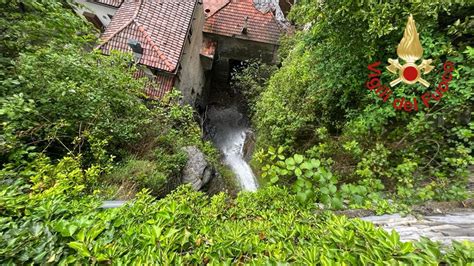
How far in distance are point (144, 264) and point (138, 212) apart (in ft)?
1.71

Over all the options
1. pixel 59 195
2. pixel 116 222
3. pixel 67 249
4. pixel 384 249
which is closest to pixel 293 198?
pixel 384 249

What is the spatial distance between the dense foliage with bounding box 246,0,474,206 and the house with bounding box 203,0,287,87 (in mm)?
7716

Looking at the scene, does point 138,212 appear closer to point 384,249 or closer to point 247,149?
point 384,249

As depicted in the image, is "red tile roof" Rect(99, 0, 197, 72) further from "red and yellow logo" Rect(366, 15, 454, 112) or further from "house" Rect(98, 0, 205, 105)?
"red and yellow logo" Rect(366, 15, 454, 112)

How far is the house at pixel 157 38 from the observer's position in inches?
302

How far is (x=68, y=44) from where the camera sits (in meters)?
3.96

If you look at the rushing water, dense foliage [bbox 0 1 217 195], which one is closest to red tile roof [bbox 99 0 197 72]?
dense foliage [bbox 0 1 217 195]

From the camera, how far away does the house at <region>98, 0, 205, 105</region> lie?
25.1 feet

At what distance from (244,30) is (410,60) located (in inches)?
382

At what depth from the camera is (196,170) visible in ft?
20.1

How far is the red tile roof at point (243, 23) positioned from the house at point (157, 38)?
1.55 metres

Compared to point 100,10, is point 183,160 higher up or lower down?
lower down

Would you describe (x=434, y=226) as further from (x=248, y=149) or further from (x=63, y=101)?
(x=248, y=149)

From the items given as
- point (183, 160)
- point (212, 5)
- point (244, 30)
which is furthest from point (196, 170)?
point (212, 5)
